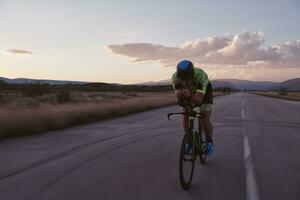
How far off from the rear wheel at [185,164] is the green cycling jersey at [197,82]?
0.81 metres

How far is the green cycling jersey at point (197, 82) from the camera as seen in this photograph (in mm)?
7168

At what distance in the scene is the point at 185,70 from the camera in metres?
6.87

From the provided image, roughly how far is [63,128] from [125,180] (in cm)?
994

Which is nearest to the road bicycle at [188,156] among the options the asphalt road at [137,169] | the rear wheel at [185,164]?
the rear wheel at [185,164]

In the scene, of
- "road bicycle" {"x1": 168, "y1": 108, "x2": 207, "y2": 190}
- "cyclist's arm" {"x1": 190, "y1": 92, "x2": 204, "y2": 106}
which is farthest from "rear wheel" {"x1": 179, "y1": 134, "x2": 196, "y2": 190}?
"cyclist's arm" {"x1": 190, "y1": 92, "x2": 204, "y2": 106}

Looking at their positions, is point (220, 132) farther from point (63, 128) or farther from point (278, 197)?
point (278, 197)

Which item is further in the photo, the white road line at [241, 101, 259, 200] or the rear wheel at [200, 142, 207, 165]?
the rear wheel at [200, 142, 207, 165]

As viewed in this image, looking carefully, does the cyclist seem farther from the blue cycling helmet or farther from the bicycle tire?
the bicycle tire

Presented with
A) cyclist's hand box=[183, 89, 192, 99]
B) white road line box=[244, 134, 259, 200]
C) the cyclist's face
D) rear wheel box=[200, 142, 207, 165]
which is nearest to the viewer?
white road line box=[244, 134, 259, 200]

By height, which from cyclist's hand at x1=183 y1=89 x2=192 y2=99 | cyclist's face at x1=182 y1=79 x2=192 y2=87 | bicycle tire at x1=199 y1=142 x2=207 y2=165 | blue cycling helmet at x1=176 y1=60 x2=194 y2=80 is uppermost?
blue cycling helmet at x1=176 y1=60 x2=194 y2=80

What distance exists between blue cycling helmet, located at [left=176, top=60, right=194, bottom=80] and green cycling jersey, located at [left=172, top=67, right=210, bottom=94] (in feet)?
0.67

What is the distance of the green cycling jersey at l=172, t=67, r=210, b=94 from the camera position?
7168 millimetres

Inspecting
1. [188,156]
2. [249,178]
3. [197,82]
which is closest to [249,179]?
[249,178]

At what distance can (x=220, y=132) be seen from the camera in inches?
596
